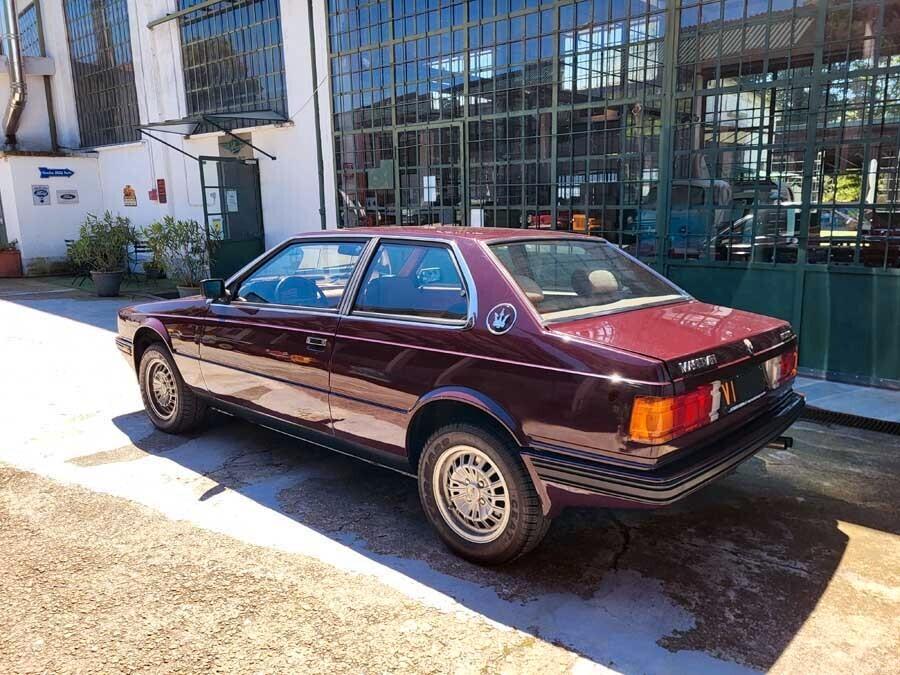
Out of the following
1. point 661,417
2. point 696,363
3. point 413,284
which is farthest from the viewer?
point 413,284

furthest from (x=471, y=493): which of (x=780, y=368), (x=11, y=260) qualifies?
(x=11, y=260)

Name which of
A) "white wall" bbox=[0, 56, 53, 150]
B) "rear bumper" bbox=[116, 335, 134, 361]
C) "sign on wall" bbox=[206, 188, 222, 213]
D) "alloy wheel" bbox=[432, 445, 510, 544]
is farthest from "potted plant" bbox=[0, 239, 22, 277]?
"alloy wheel" bbox=[432, 445, 510, 544]

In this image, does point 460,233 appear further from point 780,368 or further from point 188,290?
point 188,290

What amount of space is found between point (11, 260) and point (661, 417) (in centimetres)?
1908

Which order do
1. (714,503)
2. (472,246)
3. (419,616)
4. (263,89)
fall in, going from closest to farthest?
(419,616) → (472,246) → (714,503) → (263,89)

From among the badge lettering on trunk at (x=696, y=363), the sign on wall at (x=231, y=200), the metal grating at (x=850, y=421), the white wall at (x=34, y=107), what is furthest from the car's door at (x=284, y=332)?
the white wall at (x=34, y=107)

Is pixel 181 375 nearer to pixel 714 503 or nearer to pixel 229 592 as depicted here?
pixel 229 592

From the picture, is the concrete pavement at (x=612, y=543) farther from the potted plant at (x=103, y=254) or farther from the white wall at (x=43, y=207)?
the white wall at (x=43, y=207)

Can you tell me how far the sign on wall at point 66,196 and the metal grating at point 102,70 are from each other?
1.50m

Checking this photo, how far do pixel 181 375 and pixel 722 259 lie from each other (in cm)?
551

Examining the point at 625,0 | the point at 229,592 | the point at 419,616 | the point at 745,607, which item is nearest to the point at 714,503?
the point at 745,607

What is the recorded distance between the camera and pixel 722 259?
7.38 m

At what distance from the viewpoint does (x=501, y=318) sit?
128 inches

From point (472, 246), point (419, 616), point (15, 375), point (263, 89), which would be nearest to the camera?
point (419, 616)
